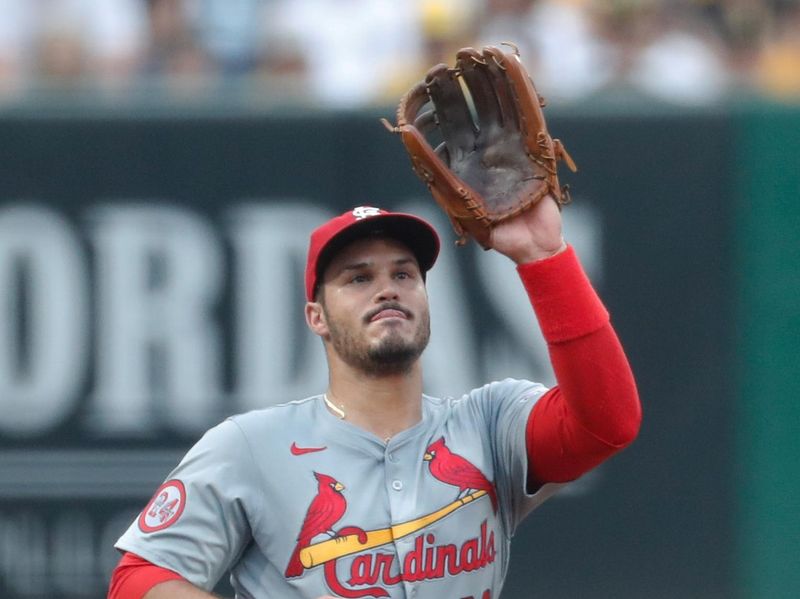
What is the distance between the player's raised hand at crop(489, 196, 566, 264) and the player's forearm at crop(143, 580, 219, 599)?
39.4 inches

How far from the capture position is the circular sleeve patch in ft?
11.5

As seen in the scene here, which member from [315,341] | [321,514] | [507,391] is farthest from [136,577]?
[315,341]

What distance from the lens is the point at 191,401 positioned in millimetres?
6910

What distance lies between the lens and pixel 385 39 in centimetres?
812

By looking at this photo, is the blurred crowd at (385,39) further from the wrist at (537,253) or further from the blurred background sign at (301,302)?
the wrist at (537,253)

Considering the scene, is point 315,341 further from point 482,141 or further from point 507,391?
point 482,141

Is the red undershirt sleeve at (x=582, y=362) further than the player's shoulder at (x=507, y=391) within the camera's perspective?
No

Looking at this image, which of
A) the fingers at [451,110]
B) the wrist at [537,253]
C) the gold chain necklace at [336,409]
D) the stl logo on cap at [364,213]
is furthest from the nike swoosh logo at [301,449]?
the fingers at [451,110]

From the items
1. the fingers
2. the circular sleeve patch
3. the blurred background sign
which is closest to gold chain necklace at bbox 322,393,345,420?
the circular sleeve patch

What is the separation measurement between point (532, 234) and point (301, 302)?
3598 mm

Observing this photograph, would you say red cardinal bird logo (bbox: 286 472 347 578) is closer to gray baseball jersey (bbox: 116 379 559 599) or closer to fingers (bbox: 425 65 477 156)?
gray baseball jersey (bbox: 116 379 559 599)

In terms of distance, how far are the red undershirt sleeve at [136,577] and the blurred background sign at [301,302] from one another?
3347 millimetres

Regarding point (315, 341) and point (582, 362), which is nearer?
point (582, 362)

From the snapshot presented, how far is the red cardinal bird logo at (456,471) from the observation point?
3.59m
